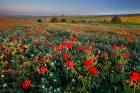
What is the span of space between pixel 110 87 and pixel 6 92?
2.27 m

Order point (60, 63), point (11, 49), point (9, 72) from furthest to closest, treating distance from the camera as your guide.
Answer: point (11, 49), point (60, 63), point (9, 72)

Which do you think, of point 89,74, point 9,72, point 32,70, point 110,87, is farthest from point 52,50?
point 110,87

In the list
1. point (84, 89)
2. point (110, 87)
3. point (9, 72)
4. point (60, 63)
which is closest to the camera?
point (84, 89)

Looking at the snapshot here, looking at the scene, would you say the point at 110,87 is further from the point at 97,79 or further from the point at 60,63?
the point at 60,63

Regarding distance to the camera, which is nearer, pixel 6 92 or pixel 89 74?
pixel 6 92

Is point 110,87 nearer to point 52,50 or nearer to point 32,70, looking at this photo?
point 32,70

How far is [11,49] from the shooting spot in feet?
23.2

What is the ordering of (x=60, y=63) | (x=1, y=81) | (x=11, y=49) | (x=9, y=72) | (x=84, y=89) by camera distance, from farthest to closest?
(x=11, y=49) → (x=60, y=63) → (x=9, y=72) → (x=1, y=81) → (x=84, y=89)

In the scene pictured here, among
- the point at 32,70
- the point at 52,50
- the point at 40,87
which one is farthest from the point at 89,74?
the point at 52,50

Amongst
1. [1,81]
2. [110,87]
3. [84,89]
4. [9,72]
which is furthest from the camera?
[9,72]

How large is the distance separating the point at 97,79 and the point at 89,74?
8.6 inches

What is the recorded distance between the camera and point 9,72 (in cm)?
526

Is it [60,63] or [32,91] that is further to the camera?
[60,63]

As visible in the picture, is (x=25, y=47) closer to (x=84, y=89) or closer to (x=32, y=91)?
(x=32, y=91)
